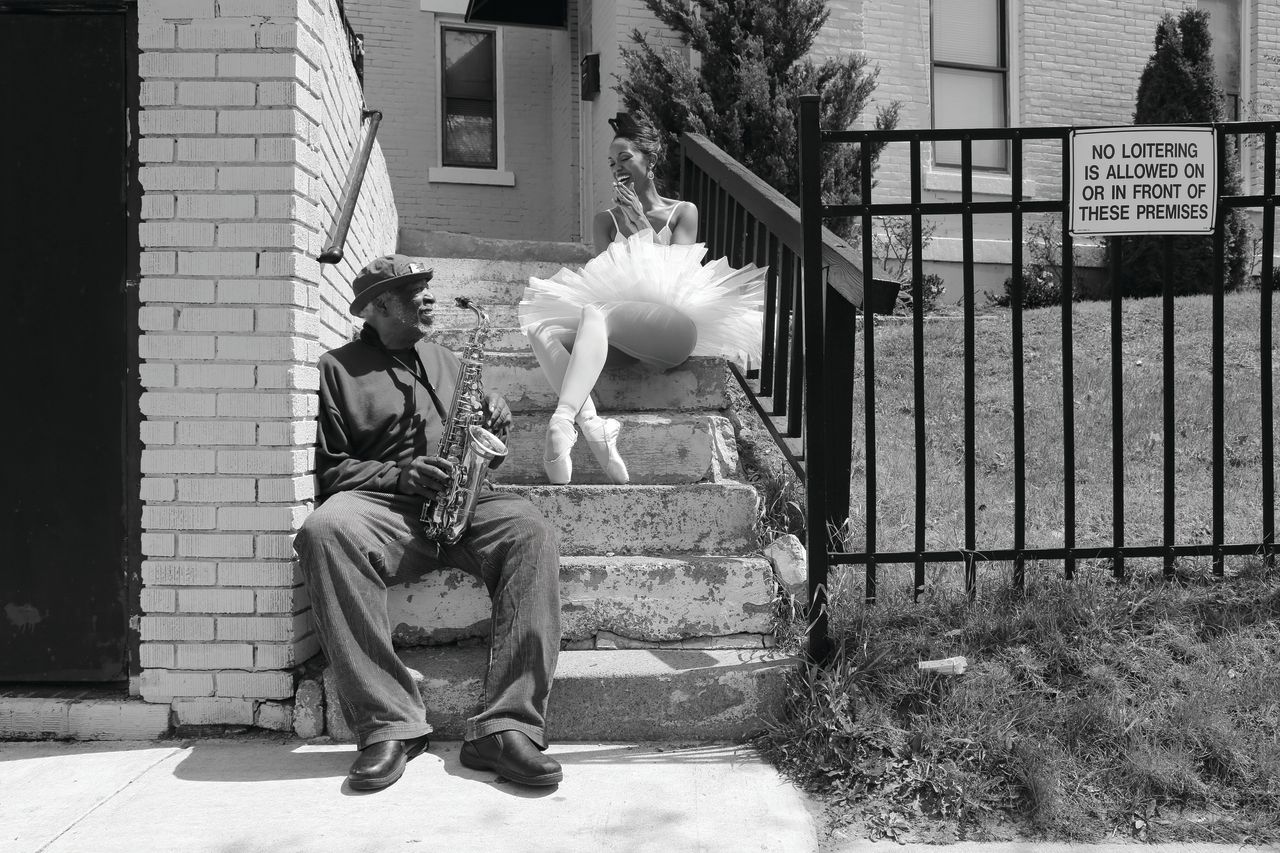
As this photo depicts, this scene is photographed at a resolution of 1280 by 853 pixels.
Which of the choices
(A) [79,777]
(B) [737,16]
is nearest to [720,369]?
(A) [79,777]

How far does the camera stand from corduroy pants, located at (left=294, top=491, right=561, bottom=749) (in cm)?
300

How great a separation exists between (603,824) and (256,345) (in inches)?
71.4

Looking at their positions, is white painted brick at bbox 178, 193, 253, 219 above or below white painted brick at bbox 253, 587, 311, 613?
above

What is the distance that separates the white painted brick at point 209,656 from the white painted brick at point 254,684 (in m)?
0.03

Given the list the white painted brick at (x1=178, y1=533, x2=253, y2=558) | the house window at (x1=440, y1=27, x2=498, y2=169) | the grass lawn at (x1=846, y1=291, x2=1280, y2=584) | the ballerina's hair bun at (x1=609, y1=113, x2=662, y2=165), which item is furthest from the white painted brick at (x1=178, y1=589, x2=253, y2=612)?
the house window at (x1=440, y1=27, x2=498, y2=169)

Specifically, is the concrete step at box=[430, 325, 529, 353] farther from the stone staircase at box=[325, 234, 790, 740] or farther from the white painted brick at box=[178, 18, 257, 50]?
the white painted brick at box=[178, 18, 257, 50]

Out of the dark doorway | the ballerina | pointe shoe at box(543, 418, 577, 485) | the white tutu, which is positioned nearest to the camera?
the dark doorway

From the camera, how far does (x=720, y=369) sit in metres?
4.37

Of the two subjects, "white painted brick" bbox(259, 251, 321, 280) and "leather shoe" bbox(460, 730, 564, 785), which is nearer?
"leather shoe" bbox(460, 730, 564, 785)

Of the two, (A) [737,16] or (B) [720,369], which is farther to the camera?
(A) [737,16]

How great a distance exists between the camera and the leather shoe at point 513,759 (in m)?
2.86

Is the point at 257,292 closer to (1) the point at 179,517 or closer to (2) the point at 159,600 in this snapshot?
(1) the point at 179,517

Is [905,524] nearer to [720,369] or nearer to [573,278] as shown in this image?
[720,369]

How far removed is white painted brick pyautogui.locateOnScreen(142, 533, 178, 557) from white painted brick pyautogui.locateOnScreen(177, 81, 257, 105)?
138 cm
